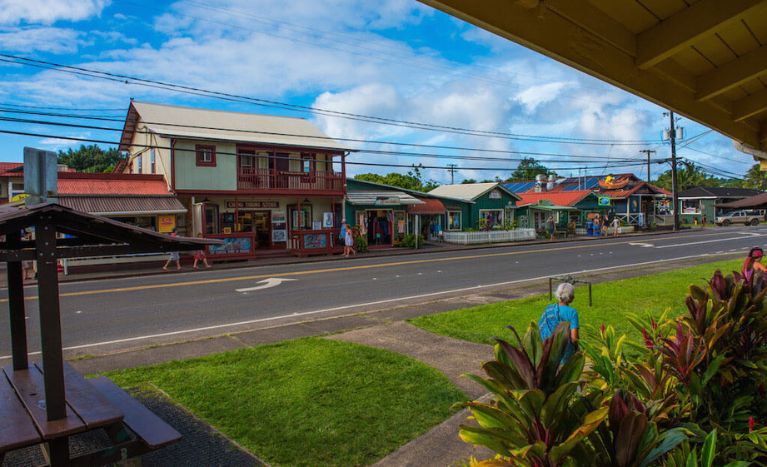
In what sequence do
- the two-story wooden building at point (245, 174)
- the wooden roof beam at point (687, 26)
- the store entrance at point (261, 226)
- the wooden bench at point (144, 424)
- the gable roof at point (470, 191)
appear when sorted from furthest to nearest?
the gable roof at point (470, 191) → the store entrance at point (261, 226) → the two-story wooden building at point (245, 174) → the wooden bench at point (144, 424) → the wooden roof beam at point (687, 26)

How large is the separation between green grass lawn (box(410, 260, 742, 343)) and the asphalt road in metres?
2.66

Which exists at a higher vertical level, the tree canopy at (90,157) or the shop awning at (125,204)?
the tree canopy at (90,157)

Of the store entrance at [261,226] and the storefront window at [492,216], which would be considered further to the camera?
the storefront window at [492,216]

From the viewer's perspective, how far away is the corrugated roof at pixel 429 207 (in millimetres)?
33000

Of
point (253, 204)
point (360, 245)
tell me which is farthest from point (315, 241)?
point (253, 204)

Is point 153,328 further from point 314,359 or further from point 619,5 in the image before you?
point 619,5

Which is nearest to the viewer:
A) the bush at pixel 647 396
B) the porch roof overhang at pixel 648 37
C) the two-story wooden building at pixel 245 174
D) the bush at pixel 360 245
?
the bush at pixel 647 396

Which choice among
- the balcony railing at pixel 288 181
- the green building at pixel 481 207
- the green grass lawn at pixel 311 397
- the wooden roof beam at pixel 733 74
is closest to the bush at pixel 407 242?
the balcony railing at pixel 288 181

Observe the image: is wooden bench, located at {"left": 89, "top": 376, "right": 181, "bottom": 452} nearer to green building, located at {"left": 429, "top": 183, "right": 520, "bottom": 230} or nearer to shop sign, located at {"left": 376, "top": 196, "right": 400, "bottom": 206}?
shop sign, located at {"left": 376, "top": 196, "right": 400, "bottom": 206}

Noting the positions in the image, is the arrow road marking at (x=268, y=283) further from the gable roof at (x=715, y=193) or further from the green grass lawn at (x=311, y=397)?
the gable roof at (x=715, y=193)

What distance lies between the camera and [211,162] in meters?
24.7

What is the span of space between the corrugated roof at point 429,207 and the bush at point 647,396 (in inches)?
1131

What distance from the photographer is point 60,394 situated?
3.72 metres

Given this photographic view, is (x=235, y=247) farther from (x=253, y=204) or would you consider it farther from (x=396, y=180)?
(x=396, y=180)
